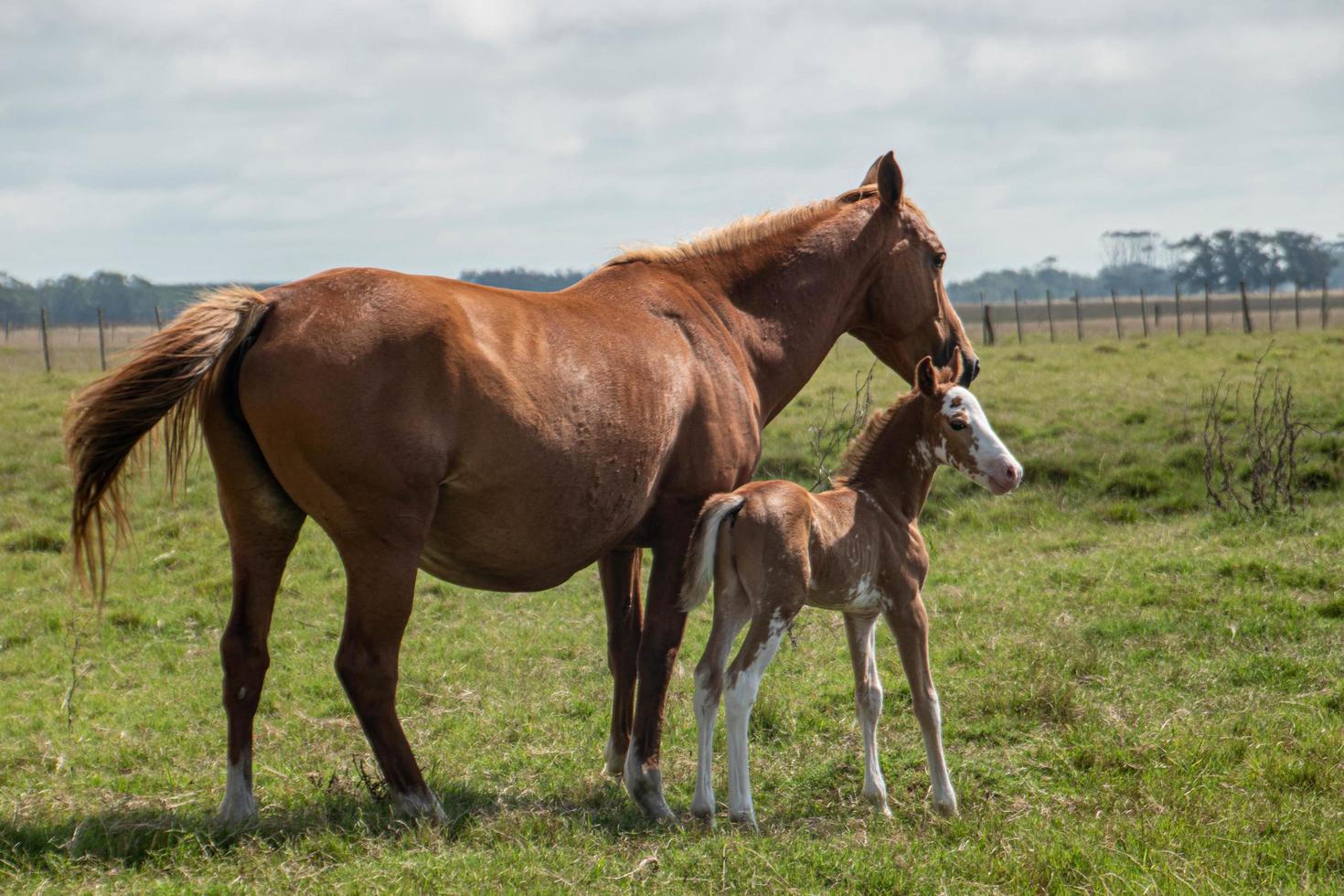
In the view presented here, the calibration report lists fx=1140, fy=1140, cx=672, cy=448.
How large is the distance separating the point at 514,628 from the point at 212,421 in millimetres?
3774

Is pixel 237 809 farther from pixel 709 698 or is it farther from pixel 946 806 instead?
pixel 946 806

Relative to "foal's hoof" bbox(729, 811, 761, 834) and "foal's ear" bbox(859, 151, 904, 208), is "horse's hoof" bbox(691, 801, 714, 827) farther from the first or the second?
"foal's ear" bbox(859, 151, 904, 208)

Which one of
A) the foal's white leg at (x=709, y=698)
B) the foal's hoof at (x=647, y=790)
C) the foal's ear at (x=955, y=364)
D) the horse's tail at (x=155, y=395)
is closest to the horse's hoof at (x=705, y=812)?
the foal's white leg at (x=709, y=698)

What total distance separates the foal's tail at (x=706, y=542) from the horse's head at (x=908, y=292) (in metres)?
1.73

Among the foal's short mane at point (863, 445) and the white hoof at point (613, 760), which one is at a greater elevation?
the foal's short mane at point (863, 445)

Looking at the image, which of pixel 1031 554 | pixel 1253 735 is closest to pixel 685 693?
pixel 1253 735

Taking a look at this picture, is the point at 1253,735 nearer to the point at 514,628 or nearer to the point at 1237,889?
the point at 1237,889

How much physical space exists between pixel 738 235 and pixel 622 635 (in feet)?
6.48

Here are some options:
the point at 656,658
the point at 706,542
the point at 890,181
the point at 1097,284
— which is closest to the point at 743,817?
the point at 656,658

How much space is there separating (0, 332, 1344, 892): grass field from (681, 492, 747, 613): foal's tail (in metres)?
0.93

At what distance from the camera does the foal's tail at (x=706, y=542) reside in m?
4.41

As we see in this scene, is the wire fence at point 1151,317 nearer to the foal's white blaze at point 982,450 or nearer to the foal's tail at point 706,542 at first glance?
the foal's white blaze at point 982,450

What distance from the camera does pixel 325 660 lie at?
6.94 meters

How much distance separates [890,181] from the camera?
560 centimetres
